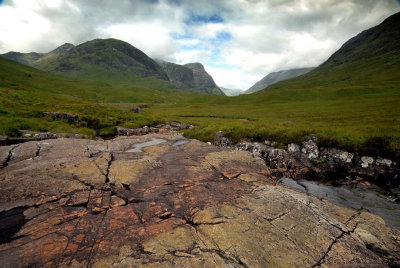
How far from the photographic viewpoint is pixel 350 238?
289 inches

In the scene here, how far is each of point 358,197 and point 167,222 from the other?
12.9m

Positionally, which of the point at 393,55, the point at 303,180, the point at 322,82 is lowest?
the point at 303,180

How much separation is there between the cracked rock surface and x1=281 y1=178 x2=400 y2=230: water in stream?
183 centimetres

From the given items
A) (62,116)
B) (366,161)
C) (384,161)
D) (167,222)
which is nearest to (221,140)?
(366,161)

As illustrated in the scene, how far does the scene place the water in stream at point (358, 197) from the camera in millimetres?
10194

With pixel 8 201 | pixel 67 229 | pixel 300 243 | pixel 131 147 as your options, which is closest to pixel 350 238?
pixel 300 243

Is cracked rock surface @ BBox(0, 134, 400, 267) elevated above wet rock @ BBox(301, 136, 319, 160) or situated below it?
below

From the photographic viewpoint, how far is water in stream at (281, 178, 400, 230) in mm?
10194

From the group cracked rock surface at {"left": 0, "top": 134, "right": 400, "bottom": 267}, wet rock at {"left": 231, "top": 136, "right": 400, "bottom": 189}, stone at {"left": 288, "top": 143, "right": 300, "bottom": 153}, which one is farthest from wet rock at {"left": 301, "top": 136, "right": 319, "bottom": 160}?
cracked rock surface at {"left": 0, "top": 134, "right": 400, "bottom": 267}

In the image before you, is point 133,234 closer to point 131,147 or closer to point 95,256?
point 95,256

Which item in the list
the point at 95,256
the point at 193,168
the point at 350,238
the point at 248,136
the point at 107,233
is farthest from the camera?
the point at 248,136

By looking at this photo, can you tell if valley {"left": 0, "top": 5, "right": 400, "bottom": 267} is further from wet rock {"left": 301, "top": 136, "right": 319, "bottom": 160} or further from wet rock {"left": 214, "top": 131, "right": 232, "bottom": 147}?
wet rock {"left": 214, "top": 131, "right": 232, "bottom": 147}

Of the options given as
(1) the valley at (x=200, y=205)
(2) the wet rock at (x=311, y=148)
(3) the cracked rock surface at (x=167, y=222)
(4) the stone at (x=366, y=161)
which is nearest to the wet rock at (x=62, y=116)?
(1) the valley at (x=200, y=205)

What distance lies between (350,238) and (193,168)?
29.2ft
